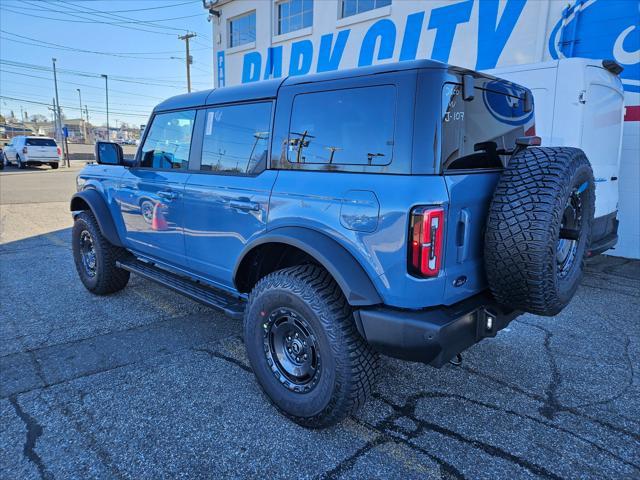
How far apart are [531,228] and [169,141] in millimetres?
2942

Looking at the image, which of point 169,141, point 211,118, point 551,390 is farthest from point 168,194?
point 551,390

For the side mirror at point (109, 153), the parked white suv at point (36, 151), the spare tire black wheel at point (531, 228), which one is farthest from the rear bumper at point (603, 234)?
the parked white suv at point (36, 151)

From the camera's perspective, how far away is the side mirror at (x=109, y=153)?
4.02 metres

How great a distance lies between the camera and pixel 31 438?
2.33 meters

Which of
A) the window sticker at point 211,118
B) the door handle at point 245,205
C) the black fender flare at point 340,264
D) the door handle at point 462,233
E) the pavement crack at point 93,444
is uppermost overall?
the window sticker at point 211,118

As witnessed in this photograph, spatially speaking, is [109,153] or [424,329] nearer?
[424,329]

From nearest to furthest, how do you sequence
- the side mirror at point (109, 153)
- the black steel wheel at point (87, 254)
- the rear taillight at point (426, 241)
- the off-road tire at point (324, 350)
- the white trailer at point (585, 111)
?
the rear taillight at point (426, 241)
the off-road tire at point (324, 350)
the side mirror at point (109, 153)
the black steel wheel at point (87, 254)
the white trailer at point (585, 111)

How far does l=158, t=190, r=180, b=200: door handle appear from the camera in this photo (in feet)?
11.1

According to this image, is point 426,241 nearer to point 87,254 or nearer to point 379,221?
point 379,221

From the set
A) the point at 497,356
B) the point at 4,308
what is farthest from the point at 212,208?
the point at 4,308

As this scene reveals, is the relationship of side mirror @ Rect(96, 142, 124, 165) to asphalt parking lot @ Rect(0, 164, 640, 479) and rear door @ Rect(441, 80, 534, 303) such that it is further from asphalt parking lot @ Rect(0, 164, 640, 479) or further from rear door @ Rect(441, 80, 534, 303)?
rear door @ Rect(441, 80, 534, 303)

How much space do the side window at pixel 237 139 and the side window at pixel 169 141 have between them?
0.28 m

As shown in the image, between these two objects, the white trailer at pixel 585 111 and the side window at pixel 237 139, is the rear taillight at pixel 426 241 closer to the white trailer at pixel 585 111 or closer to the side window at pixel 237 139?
the side window at pixel 237 139

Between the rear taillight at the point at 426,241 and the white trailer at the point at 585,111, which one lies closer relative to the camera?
the rear taillight at the point at 426,241
